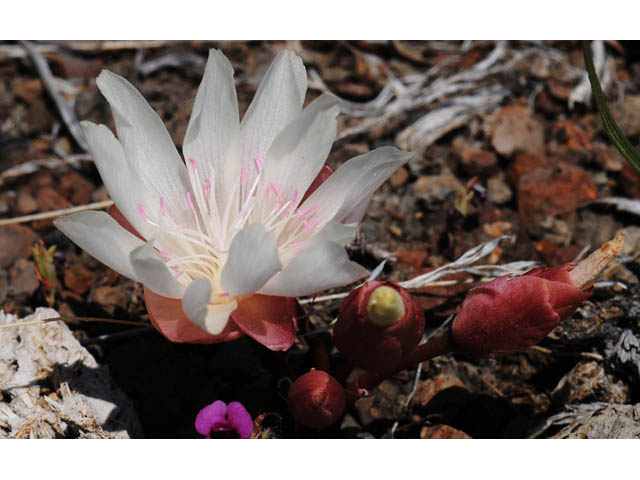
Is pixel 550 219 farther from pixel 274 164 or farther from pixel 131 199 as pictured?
pixel 131 199

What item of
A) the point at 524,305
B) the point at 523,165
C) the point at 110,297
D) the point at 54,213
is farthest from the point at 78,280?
the point at 523,165

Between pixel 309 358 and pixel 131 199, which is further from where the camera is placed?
pixel 309 358

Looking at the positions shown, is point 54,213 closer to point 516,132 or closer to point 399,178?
point 399,178

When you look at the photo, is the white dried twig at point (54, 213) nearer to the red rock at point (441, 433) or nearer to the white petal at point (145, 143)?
the white petal at point (145, 143)

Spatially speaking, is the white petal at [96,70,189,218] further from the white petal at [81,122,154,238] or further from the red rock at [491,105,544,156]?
the red rock at [491,105,544,156]

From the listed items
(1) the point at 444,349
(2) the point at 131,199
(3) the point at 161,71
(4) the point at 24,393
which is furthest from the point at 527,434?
(3) the point at 161,71
